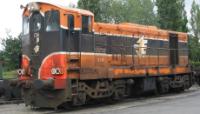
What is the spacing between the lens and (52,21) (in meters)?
16.3

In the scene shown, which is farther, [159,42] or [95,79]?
[159,42]

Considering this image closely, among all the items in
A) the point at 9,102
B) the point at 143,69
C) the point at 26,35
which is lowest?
the point at 9,102

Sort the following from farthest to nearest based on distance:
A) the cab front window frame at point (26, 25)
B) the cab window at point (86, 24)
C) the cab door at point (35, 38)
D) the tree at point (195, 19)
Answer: the tree at point (195, 19)
the cab front window frame at point (26, 25)
the cab window at point (86, 24)
the cab door at point (35, 38)

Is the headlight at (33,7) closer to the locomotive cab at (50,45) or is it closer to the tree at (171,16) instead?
the locomotive cab at (50,45)

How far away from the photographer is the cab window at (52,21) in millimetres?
16188

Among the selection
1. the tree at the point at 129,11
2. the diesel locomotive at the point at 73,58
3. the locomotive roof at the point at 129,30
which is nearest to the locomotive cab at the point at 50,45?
the diesel locomotive at the point at 73,58

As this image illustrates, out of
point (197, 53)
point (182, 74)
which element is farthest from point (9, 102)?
point (197, 53)

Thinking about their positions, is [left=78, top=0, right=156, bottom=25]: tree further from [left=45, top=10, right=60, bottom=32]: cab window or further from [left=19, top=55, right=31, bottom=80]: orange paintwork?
[left=45, top=10, right=60, bottom=32]: cab window

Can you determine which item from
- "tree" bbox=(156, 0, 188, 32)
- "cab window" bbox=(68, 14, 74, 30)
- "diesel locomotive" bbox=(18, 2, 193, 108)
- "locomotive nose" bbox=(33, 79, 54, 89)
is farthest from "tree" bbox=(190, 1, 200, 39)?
"locomotive nose" bbox=(33, 79, 54, 89)

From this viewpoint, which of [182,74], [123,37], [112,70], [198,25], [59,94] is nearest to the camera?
[59,94]

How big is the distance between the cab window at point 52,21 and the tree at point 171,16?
878 inches

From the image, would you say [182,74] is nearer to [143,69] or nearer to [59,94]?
[143,69]

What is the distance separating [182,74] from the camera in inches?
979

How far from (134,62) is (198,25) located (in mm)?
48836
